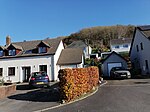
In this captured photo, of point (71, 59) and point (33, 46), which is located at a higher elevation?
point (33, 46)

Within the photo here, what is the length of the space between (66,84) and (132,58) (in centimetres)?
2701

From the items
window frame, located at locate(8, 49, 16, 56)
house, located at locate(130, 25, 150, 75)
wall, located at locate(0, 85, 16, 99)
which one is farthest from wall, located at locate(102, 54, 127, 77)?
wall, located at locate(0, 85, 16, 99)

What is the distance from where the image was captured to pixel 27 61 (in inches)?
1199

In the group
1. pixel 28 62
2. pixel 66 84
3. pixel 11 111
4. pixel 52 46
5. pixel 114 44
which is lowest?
pixel 11 111

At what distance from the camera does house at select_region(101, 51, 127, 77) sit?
102ft

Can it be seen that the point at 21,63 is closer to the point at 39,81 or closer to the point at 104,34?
the point at 39,81

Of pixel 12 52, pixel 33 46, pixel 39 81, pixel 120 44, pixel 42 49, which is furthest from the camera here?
pixel 120 44

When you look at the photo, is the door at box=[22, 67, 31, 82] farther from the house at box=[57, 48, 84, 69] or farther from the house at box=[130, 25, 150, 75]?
the house at box=[130, 25, 150, 75]

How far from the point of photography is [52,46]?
31.9 meters

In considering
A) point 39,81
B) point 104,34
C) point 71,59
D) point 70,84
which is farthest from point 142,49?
point 104,34

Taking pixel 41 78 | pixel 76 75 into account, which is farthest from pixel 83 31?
pixel 76 75

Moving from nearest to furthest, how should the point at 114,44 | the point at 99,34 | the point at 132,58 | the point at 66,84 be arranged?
the point at 66,84 → the point at 132,58 → the point at 114,44 → the point at 99,34

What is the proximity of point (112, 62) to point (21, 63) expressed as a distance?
14.5 metres

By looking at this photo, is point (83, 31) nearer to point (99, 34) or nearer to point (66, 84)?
point (99, 34)
